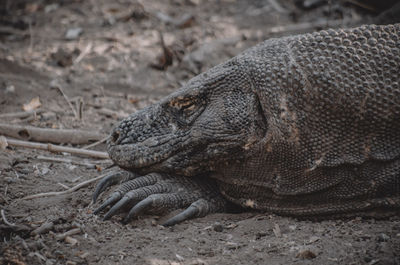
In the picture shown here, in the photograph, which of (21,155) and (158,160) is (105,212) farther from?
(21,155)

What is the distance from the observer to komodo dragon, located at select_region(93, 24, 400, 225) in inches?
118

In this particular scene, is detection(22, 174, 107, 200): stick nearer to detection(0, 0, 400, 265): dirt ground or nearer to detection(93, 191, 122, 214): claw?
detection(0, 0, 400, 265): dirt ground

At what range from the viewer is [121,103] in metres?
5.51

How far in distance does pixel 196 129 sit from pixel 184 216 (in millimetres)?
618

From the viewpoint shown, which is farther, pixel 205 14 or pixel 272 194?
pixel 205 14

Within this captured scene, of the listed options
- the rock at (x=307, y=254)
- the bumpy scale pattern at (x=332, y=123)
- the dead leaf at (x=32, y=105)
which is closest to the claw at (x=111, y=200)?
the bumpy scale pattern at (x=332, y=123)

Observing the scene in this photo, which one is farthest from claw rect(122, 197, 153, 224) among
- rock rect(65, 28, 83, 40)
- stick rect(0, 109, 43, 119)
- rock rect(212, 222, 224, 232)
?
rock rect(65, 28, 83, 40)

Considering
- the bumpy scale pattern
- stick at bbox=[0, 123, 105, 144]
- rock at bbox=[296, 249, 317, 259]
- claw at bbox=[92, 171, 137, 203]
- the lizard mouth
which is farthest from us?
stick at bbox=[0, 123, 105, 144]

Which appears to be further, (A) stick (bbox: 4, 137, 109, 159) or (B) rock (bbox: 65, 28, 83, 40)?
(B) rock (bbox: 65, 28, 83, 40)

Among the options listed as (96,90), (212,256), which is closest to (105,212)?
(212,256)

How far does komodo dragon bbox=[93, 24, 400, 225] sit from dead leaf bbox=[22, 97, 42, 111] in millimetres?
2061

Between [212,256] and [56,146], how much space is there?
7.17 feet

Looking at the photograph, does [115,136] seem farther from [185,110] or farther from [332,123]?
[332,123]

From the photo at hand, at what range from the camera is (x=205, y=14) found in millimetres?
8258
